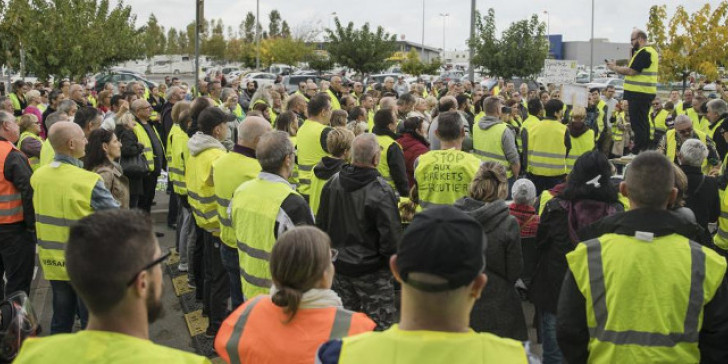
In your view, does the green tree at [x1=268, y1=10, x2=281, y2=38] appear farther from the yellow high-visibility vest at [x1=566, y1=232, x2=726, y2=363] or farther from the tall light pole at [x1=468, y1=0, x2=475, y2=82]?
the yellow high-visibility vest at [x1=566, y1=232, x2=726, y2=363]

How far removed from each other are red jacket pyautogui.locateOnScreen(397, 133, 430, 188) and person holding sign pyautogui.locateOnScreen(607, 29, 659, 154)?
5.01m

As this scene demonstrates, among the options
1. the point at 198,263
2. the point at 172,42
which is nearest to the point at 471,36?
the point at 198,263

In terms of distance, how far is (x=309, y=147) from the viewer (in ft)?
25.0

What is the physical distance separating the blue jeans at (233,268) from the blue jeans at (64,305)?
3.85 feet

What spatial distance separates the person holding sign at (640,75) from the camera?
11055 mm

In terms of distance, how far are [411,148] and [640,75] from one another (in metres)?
5.78

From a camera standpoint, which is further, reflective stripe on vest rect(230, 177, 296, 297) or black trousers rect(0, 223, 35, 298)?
black trousers rect(0, 223, 35, 298)

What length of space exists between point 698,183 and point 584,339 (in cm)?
347

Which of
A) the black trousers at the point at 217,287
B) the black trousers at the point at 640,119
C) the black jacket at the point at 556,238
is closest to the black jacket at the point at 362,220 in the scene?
the black jacket at the point at 556,238

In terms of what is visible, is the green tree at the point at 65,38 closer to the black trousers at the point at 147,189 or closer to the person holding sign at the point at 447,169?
the black trousers at the point at 147,189

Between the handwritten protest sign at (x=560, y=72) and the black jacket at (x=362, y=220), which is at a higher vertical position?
the handwritten protest sign at (x=560, y=72)

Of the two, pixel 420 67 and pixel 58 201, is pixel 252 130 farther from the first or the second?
pixel 420 67

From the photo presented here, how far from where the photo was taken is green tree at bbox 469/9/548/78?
26266mm

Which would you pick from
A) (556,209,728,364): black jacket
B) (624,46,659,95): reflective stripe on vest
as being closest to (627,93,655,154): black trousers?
(624,46,659,95): reflective stripe on vest
